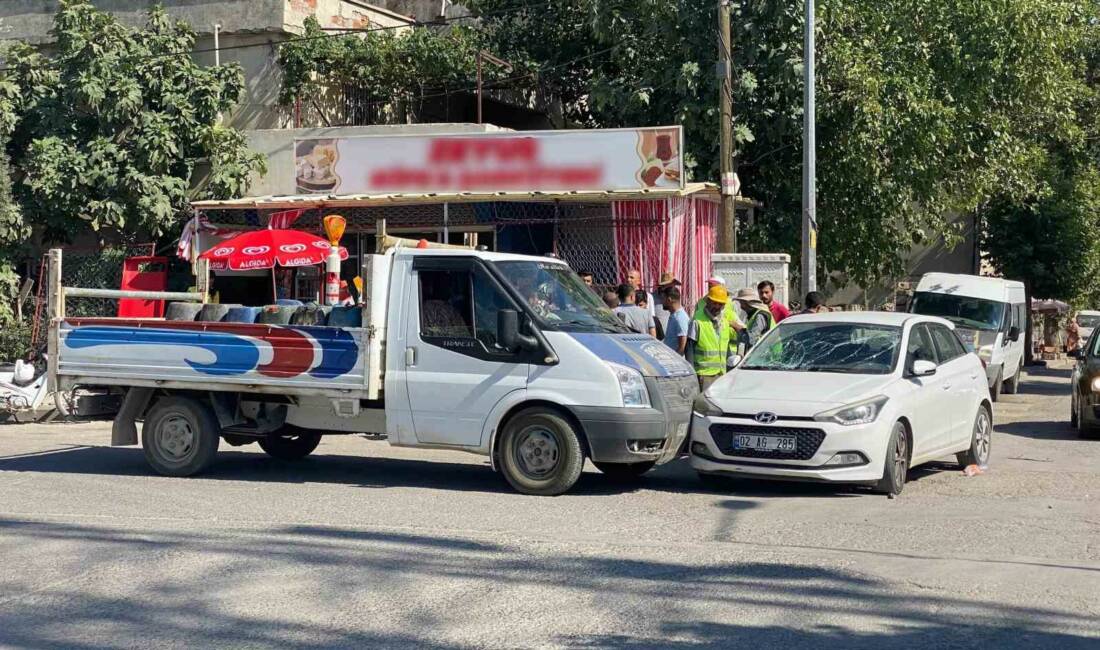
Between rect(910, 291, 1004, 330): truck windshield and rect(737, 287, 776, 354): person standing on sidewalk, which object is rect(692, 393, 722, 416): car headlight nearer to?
rect(737, 287, 776, 354): person standing on sidewalk

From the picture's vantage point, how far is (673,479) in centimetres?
1214

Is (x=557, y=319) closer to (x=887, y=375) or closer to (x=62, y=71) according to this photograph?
(x=887, y=375)

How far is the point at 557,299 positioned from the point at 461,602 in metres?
4.54

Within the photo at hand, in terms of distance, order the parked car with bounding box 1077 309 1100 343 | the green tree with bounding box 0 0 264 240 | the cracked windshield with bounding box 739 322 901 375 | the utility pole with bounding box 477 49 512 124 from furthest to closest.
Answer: the parked car with bounding box 1077 309 1100 343 < the utility pole with bounding box 477 49 512 124 < the green tree with bounding box 0 0 264 240 < the cracked windshield with bounding box 739 322 901 375

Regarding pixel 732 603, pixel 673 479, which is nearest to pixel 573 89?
pixel 673 479

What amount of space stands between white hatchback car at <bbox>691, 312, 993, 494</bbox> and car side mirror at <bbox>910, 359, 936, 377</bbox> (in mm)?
10

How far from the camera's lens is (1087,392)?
16047mm

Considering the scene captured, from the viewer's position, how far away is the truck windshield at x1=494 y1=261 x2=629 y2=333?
1097 centimetres

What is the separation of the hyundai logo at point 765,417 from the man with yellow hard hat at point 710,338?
262 cm

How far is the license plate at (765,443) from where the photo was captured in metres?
10.6

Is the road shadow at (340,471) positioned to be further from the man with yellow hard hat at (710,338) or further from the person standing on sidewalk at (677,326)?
the person standing on sidewalk at (677,326)

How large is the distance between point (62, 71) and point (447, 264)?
1566 cm

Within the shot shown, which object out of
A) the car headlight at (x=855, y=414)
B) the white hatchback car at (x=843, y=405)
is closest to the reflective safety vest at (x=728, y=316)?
the white hatchback car at (x=843, y=405)

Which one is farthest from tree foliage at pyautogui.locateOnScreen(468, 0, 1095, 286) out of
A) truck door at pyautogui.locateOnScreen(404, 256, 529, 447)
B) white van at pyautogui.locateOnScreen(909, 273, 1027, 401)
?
truck door at pyautogui.locateOnScreen(404, 256, 529, 447)
